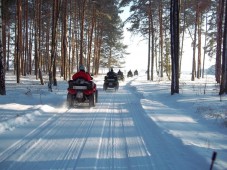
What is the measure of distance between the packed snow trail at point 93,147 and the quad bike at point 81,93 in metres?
3.30

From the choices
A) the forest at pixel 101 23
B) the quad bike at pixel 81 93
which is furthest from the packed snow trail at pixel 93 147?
the forest at pixel 101 23

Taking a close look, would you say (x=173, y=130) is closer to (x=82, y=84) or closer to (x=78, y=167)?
(x=78, y=167)

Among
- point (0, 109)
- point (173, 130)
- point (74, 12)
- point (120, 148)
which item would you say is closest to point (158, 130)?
point (173, 130)

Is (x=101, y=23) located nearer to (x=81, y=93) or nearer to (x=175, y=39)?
(x=175, y=39)

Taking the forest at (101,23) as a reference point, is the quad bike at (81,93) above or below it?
below

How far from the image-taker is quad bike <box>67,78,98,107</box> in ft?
42.8

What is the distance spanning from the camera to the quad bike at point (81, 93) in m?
13.0

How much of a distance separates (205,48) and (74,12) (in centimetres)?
2109

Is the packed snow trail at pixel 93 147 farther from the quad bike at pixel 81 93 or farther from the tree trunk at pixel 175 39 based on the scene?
the tree trunk at pixel 175 39

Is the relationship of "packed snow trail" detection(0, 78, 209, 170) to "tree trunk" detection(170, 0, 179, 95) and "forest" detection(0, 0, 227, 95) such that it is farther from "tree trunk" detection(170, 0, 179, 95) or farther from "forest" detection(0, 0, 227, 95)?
Result: "forest" detection(0, 0, 227, 95)

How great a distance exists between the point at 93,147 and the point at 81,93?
22.3 feet

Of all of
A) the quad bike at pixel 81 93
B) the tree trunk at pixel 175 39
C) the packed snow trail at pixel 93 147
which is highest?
the tree trunk at pixel 175 39

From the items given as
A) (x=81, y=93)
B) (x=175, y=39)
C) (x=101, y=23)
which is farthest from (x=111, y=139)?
(x=101, y=23)

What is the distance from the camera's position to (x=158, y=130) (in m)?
8.30
